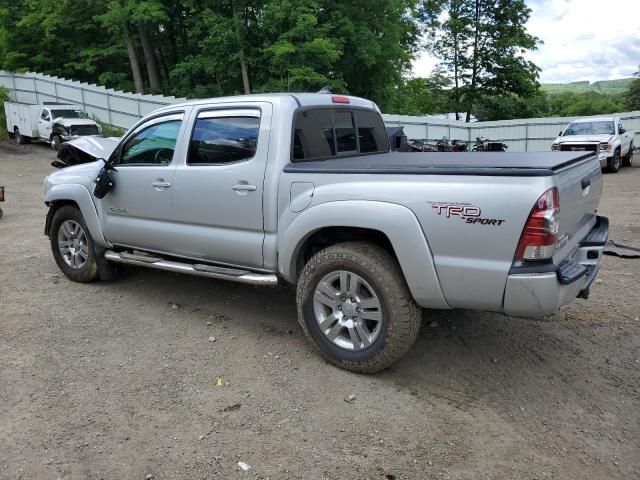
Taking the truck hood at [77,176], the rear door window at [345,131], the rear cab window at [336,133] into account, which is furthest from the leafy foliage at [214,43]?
the rear door window at [345,131]

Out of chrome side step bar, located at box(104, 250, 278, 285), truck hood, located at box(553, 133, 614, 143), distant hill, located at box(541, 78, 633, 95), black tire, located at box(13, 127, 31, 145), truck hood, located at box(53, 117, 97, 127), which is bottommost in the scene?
chrome side step bar, located at box(104, 250, 278, 285)

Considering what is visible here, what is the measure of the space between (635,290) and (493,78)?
37366 millimetres

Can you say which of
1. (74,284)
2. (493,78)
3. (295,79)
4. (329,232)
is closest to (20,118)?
(295,79)

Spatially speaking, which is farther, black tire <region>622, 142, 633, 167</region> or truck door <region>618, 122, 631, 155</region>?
black tire <region>622, 142, 633, 167</region>

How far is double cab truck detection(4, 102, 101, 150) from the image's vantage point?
850 inches

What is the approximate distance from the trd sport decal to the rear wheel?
16.0 m

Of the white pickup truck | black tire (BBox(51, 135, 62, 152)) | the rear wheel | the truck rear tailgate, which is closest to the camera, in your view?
the truck rear tailgate

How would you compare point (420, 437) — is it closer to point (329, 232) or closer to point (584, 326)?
point (329, 232)

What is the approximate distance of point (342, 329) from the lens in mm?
3877

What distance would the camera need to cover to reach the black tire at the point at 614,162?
16.8 metres

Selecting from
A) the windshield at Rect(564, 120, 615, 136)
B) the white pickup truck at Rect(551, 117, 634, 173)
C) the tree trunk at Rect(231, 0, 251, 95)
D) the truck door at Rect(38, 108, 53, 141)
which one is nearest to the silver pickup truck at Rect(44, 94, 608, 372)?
the white pickup truck at Rect(551, 117, 634, 173)

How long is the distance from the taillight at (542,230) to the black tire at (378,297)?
2.66 feet

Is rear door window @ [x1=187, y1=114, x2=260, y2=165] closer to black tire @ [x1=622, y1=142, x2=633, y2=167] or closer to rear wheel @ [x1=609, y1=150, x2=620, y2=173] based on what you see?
rear wheel @ [x1=609, y1=150, x2=620, y2=173]

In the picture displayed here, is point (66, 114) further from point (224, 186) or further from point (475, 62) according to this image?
point (475, 62)
